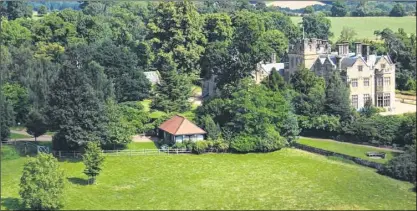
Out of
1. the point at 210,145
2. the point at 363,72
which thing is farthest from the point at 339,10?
the point at 210,145

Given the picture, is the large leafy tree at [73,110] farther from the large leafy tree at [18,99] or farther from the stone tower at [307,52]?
the stone tower at [307,52]

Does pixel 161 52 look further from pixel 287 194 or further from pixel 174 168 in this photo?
pixel 287 194

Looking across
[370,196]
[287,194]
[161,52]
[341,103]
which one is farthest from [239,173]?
[161,52]

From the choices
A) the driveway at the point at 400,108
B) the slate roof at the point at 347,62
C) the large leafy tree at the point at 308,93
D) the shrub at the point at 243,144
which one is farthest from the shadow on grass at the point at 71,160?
the driveway at the point at 400,108

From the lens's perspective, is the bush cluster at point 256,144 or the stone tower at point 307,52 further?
the stone tower at point 307,52

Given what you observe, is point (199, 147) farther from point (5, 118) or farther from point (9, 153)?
point (5, 118)
